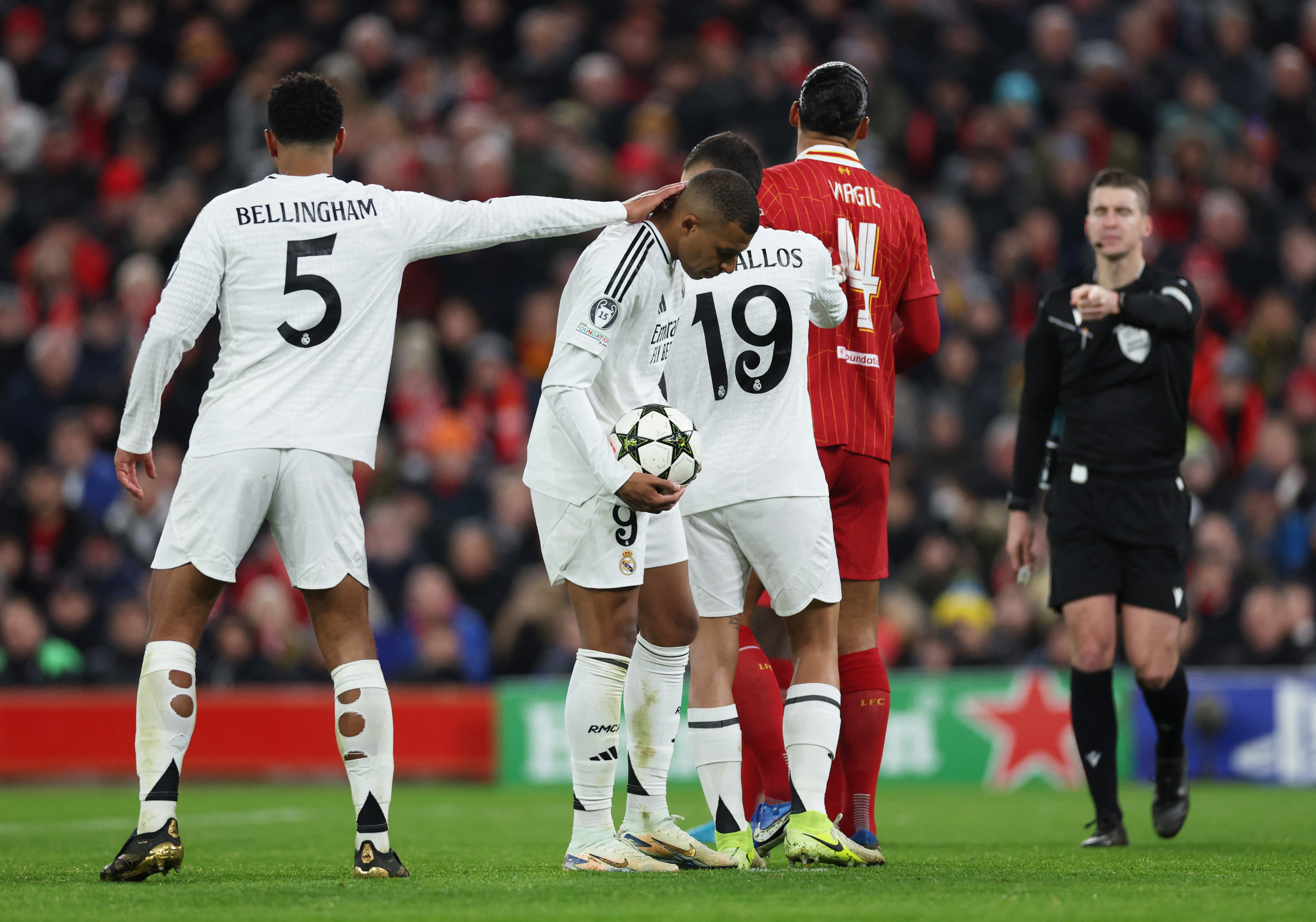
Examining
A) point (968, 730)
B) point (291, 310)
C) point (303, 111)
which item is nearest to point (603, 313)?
point (291, 310)

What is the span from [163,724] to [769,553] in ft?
6.55

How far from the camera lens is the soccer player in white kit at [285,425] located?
5164 millimetres

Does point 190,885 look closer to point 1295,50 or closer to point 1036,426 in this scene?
point 1036,426

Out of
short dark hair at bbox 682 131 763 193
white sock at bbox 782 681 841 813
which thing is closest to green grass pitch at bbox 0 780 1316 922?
white sock at bbox 782 681 841 813

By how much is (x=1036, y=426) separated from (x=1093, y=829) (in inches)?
76.4

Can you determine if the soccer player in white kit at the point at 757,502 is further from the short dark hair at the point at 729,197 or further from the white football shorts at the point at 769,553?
the short dark hair at the point at 729,197

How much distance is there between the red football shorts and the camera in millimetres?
6125

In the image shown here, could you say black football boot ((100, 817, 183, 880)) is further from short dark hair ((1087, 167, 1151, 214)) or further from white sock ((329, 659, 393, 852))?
short dark hair ((1087, 167, 1151, 214))

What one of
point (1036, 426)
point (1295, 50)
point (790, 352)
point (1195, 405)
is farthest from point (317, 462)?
point (1295, 50)

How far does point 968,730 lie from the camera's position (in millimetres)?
11742

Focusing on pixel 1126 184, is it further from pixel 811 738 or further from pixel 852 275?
pixel 811 738

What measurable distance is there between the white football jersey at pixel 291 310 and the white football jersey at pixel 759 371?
59 centimetres

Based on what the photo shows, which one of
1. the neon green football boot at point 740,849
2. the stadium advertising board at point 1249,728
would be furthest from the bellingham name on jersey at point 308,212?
the stadium advertising board at point 1249,728

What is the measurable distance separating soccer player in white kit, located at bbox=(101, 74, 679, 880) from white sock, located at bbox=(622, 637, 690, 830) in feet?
2.57
